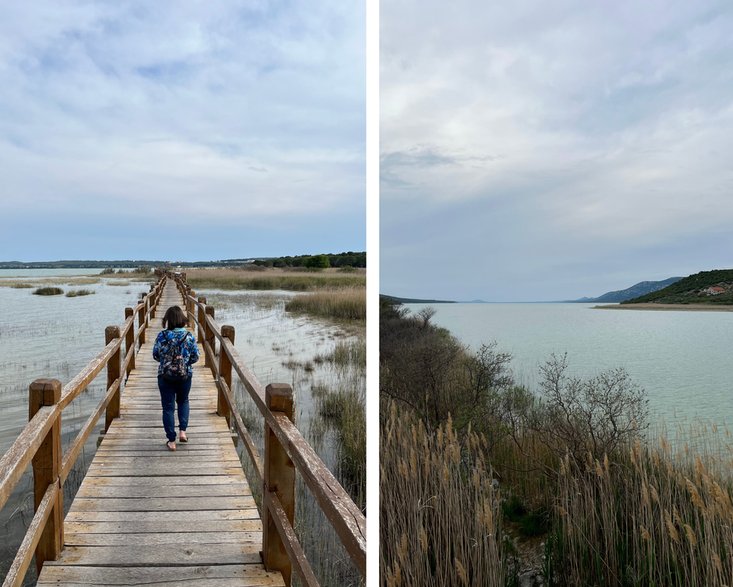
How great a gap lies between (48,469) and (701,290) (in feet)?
7.00

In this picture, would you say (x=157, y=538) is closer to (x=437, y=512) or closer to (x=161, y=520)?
(x=161, y=520)

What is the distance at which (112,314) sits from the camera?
1499 centimetres

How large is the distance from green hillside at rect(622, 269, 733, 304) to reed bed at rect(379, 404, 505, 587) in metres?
0.62

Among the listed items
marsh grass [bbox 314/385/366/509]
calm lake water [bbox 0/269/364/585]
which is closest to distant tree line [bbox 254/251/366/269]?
calm lake water [bbox 0/269/364/585]

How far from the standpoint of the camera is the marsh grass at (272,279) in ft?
42.0

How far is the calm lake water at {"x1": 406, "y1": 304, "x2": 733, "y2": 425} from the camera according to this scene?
3.97 ft

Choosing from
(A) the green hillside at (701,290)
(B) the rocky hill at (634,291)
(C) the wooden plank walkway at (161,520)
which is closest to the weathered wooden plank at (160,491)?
(C) the wooden plank walkway at (161,520)

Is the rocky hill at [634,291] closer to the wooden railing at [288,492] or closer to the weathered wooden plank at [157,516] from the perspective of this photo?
the wooden railing at [288,492]

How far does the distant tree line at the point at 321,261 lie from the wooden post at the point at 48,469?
494 centimetres

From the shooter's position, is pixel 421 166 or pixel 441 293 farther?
pixel 421 166

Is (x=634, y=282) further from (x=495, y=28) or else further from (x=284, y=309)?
(x=284, y=309)

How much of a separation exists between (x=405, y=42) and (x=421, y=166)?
20.0 inches

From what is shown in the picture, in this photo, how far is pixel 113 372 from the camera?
4.01 m

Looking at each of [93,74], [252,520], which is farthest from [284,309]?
[252,520]
